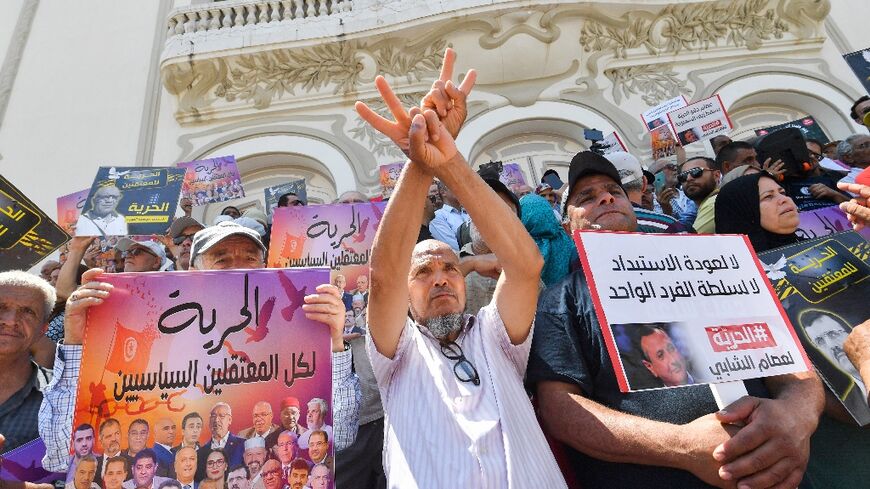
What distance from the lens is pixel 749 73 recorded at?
27.3 ft

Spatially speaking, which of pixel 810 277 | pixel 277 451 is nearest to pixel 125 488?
pixel 277 451

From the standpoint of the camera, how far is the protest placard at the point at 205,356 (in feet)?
5.31

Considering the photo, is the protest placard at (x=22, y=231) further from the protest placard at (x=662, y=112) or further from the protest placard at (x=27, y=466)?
the protest placard at (x=662, y=112)

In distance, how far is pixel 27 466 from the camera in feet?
6.07

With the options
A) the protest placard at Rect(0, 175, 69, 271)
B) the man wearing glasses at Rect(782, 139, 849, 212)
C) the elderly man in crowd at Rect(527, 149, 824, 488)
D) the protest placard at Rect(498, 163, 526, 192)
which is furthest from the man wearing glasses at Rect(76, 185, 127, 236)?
the man wearing glasses at Rect(782, 139, 849, 212)

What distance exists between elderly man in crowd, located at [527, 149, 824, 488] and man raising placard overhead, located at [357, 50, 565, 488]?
0.11 metres

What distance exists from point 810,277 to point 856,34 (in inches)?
369

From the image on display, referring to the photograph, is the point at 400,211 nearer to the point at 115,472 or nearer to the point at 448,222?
the point at 115,472

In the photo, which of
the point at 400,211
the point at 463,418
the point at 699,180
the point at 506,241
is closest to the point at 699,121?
the point at 699,180

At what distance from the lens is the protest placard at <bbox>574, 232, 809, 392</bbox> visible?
4.70ft

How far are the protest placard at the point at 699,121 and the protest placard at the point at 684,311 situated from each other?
4813 millimetres

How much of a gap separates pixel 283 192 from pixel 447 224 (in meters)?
3.02

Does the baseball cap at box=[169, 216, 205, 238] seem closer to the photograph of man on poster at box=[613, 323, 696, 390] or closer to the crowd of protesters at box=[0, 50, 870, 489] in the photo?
the crowd of protesters at box=[0, 50, 870, 489]

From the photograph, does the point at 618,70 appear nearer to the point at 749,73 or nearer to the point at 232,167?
the point at 749,73
